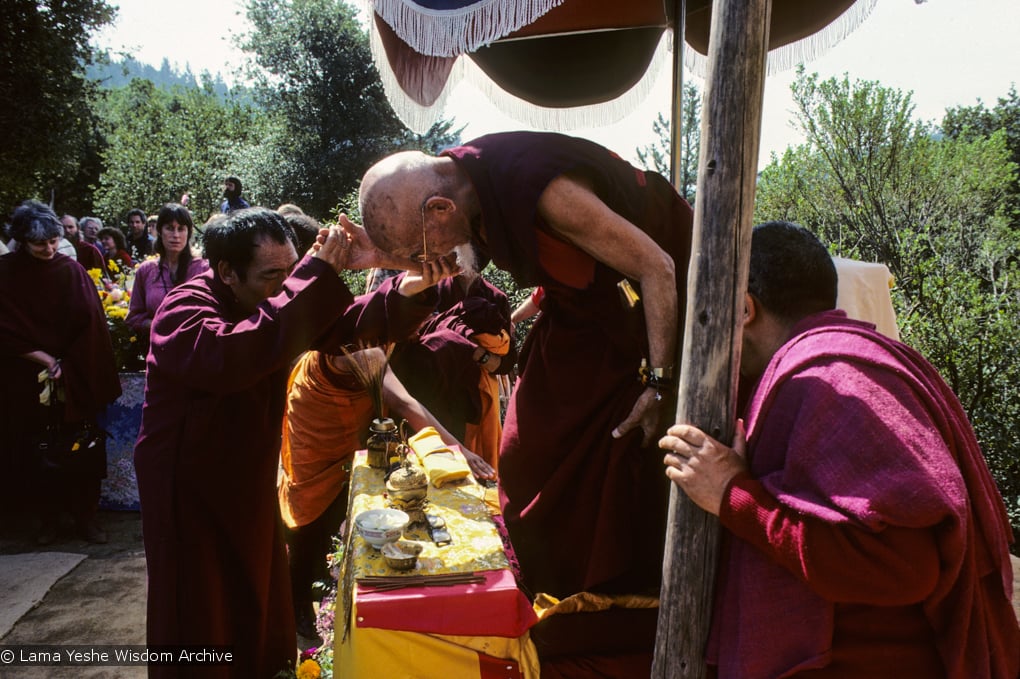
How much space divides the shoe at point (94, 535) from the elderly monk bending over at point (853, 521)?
15.8ft

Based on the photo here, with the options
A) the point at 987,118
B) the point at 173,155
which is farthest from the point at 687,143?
the point at 987,118

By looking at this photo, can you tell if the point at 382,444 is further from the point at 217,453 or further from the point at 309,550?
the point at 309,550

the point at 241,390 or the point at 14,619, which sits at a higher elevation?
the point at 241,390

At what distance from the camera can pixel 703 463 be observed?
1.62 metres

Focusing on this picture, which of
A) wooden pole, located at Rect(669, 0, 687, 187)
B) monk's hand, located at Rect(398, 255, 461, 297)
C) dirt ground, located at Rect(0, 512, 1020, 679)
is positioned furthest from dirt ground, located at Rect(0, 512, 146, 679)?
wooden pole, located at Rect(669, 0, 687, 187)

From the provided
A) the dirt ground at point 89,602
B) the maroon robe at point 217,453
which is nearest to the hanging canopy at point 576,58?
the maroon robe at point 217,453

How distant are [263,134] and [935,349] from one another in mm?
24861

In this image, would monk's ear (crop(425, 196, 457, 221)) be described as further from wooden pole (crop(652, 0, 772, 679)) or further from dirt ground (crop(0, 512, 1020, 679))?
dirt ground (crop(0, 512, 1020, 679))

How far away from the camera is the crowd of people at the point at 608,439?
4.60 ft

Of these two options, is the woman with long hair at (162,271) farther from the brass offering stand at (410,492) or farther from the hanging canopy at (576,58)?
the brass offering stand at (410,492)

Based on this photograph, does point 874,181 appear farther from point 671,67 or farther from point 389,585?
point 389,585

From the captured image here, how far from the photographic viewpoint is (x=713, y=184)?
163cm

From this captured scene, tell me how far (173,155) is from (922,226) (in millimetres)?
26519

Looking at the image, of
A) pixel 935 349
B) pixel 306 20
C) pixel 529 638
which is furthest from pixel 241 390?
pixel 306 20
